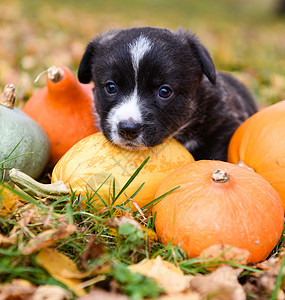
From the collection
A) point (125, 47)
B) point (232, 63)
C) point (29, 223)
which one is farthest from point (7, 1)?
point (29, 223)

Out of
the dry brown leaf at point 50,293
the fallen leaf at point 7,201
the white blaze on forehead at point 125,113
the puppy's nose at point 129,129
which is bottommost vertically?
the dry brown leaf at point 50,293

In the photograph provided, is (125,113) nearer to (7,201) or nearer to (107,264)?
(7,201)

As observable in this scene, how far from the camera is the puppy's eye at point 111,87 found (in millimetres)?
2845

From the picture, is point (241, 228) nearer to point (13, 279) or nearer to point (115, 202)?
point (115, 202)

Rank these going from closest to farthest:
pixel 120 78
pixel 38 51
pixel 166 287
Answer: pixel 166 287
pixel 120 78
pixel 38 51

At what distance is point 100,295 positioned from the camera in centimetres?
143

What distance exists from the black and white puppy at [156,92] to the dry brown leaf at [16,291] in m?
1.24

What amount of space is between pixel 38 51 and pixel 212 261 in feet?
19.0

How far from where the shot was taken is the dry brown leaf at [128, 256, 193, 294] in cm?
158

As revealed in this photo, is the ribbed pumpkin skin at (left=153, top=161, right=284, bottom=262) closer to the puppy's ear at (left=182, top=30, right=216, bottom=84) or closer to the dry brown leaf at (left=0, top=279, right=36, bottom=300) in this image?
the dry brown leaf at (left=0, top=279, right=36, bottom=300)

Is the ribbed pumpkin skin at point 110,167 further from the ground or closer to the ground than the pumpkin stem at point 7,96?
closer to the ground

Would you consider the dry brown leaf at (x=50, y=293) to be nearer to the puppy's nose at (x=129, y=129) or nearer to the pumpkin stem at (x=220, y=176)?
the pumpkin stem at (x=220, y=176)

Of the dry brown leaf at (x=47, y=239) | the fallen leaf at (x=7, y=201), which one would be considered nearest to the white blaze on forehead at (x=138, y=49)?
the fallen leaf at (x=7, y=201)

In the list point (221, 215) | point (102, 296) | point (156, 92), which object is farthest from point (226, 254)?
point (156, 92)
